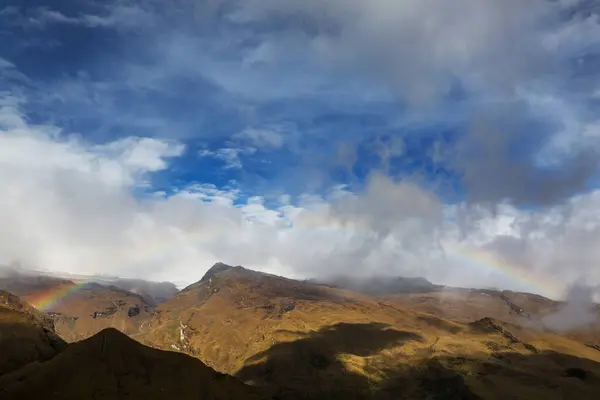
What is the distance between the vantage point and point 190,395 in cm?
19988

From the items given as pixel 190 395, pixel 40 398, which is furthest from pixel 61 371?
pixel 190 395

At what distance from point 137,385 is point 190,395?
69.9 ft

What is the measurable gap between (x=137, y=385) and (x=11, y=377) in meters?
47.4

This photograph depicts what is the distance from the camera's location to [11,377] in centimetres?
19100

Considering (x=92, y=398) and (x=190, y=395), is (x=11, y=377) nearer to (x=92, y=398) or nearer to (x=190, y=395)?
(x=92, y=398)

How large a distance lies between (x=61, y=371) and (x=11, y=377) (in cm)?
1909

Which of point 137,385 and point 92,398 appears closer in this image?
point 92,398

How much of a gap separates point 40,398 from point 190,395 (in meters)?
54.4

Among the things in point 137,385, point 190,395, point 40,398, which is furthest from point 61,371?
point 190,395

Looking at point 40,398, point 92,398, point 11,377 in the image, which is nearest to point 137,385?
point 92,398

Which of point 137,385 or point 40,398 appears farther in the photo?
point 137,385

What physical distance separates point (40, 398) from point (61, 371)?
16.8 m

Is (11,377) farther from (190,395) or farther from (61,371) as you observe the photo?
(190,395)

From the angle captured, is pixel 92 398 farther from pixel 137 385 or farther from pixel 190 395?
pixel 190 395
